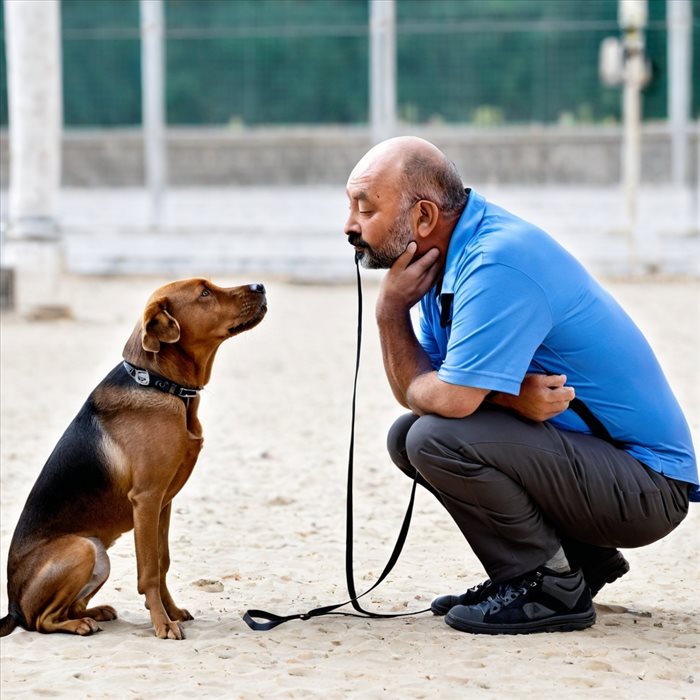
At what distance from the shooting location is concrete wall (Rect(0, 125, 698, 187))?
1931 centimetres

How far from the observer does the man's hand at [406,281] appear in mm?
4234

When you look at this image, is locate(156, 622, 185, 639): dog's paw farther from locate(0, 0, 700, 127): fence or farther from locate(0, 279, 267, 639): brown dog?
locate(0, 0, 700, 127): fence

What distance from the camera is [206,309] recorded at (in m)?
4.27

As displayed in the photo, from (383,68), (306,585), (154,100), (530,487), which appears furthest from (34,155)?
(530,487)

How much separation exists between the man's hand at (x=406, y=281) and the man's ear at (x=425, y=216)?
0.17ft

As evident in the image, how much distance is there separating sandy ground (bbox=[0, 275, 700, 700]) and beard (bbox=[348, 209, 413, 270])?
1.19 metres

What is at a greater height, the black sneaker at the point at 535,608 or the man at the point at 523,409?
the man at the point at 523,409

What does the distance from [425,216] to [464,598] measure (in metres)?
1.29

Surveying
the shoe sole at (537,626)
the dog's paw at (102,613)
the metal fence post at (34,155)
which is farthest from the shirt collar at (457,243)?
the metal fence post at (34,155)

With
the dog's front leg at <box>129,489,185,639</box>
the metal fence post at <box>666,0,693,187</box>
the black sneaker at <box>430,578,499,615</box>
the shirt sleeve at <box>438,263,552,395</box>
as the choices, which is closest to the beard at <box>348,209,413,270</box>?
the shirt sleeve at <box>438,263,552,395</box>

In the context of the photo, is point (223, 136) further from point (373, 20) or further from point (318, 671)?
point (318, 671)

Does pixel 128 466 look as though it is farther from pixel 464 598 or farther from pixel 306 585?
pixel 464 598

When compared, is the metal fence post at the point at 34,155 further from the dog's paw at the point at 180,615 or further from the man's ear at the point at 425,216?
the man's ear at the point at 425,216

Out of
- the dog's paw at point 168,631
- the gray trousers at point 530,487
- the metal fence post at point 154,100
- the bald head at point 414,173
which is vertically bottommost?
the dog's paw at point 168,631
